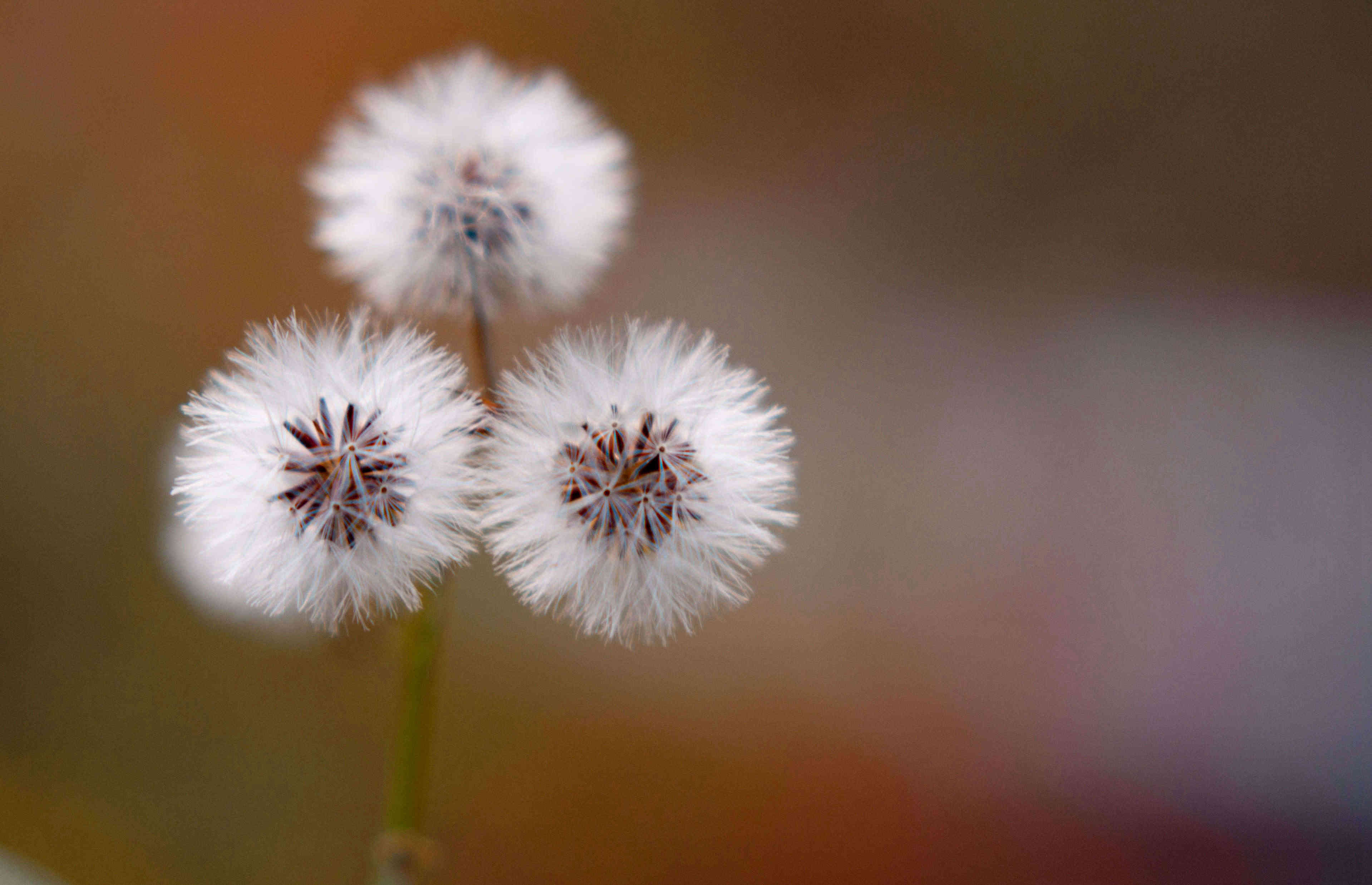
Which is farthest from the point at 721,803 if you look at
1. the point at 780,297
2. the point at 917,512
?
the point at 780,297

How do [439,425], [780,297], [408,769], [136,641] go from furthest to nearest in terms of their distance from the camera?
[780,297] < [136,641] < [408,769] < [439,425]

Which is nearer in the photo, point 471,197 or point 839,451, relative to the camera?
point 471,197

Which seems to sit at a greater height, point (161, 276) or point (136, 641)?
point (161, 276)

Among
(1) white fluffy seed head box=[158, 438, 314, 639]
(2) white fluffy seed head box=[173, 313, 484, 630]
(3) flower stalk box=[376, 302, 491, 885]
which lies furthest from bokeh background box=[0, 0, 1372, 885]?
(2) white fluffy seed head box=[173, 313, 484, 630]

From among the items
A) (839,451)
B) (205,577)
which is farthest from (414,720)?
(839,451)

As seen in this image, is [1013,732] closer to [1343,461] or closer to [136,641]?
[1343,461]

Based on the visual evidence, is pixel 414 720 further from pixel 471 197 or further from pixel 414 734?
pixel 471 197
